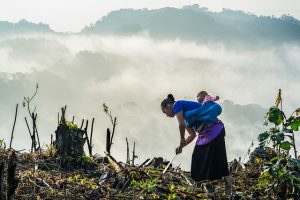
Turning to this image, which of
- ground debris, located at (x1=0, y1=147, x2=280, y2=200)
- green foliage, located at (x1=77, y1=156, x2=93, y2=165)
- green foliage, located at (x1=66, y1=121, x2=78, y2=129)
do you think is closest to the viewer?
ground debris, located at (x1=0, y1=147, x2=280, y2=200)

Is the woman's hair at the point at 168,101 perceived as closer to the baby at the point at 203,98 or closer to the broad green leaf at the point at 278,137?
the baby at the point at 203,98

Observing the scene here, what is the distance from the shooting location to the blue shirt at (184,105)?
708cm

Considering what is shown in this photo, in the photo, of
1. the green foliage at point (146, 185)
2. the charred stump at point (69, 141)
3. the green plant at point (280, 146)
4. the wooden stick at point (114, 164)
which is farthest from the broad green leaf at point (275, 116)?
the charred stump at point (69, 141)

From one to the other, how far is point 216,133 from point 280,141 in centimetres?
105

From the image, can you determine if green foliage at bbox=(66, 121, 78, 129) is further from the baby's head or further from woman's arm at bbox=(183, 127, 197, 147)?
woman's arm at bbox=(183, 127, 197, 147)

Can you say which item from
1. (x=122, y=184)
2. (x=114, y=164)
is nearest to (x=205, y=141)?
(x=122, y=184)

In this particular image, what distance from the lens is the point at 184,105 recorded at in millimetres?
7137

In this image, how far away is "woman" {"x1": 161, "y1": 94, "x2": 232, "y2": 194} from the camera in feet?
23.5


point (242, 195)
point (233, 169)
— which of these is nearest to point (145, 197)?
point (242, 195)

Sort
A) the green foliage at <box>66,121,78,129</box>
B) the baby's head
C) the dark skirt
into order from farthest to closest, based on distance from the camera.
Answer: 1. the green foliage at <box>66,121,78,129</box>
2. the baby's head
3. the dark skirt

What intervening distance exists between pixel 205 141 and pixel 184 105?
64 cm

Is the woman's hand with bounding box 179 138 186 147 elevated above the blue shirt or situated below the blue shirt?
below

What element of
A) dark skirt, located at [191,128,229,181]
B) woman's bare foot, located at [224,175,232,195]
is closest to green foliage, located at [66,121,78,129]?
dark skirt, located at [191,128,229,181]

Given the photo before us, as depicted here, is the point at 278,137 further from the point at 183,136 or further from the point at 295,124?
the point at 183,136
